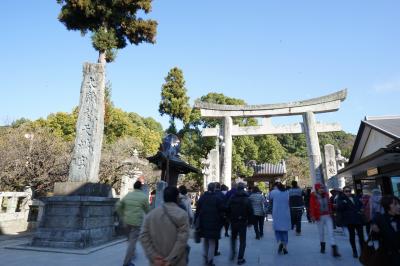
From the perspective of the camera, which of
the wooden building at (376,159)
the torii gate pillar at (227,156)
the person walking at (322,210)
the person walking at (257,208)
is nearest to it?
the person walking at (322,210)

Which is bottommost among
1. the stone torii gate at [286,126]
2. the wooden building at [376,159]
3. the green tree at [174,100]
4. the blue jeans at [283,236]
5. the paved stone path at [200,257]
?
the paved stone path at [200,257]

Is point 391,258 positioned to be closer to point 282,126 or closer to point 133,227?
point 133,227

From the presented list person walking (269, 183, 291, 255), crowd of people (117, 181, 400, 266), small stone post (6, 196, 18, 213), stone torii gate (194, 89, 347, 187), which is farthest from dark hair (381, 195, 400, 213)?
stone torii gate (194, 89, 347, 187)

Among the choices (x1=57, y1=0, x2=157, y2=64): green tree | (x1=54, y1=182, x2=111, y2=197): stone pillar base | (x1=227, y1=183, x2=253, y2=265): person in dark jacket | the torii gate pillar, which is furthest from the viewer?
the torii gate pillar

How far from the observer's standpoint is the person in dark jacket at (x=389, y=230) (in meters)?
3.11

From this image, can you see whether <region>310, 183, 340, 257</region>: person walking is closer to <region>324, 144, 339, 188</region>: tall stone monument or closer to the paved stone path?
the paved stone path

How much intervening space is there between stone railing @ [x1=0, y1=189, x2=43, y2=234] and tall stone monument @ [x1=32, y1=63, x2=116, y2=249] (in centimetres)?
306

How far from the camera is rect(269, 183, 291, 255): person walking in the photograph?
6.71 meters

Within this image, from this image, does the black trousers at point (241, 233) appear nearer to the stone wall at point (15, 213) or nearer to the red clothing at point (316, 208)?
Answer: the red clothing at point (316, 208)

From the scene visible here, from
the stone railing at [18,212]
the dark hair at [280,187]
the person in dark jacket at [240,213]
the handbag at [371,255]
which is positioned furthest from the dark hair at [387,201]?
the stone railing at [18,212]

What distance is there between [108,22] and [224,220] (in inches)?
517

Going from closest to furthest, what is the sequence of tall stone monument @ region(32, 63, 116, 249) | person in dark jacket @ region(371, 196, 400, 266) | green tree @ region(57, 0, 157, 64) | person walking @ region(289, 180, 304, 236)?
person in dark jacket @ region(371, 196, 400, 266), tall stone monument @ region(32, 63, 116, 249), person walking @ region(289, 180, 304, 236), green tree @ region(57, 0, 157, 64)

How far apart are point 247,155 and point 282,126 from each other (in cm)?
1283

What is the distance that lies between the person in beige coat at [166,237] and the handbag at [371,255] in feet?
7.24
